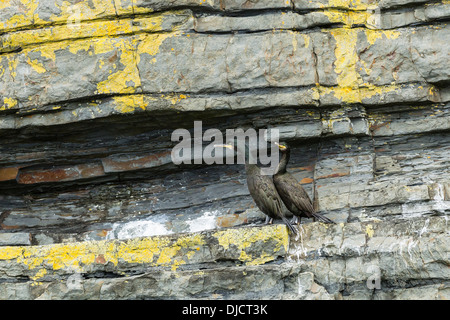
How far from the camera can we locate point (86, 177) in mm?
9805

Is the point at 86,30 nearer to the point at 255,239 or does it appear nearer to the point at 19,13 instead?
the point at 19,13

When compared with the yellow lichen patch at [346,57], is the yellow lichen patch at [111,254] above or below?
below

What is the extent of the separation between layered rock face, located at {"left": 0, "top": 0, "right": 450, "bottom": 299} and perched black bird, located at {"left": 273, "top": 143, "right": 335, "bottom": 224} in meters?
0.32

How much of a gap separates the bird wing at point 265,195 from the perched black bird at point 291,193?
106 millimetres

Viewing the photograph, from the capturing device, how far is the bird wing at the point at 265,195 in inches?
352

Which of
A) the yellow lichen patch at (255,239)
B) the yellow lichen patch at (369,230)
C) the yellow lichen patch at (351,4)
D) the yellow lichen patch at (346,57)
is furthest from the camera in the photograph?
the yellow lichen patch at (351,4)

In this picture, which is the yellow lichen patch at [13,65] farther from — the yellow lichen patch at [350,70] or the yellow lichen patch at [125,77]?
the yellow lichen patch at [350,70]

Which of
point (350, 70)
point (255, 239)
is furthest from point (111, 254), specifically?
point (350, 70)

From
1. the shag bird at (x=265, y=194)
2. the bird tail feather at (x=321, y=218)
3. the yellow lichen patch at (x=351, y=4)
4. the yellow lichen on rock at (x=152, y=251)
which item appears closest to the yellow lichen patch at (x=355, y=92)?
the yellow lichen patch at (x=351, y=4)

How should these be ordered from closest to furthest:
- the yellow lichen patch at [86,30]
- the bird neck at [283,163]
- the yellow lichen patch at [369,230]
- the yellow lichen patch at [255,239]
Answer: the yellow lichen patch at [255,239] → the yellow lichen patch at [369,230] → the bird neck at [283,163] → the yellow lichen patch at [86,30]

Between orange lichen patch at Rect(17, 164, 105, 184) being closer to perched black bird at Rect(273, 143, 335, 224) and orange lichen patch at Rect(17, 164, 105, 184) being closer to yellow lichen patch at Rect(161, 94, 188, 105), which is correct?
yellow lichen patch at Rect(161, 94, 188, 105)

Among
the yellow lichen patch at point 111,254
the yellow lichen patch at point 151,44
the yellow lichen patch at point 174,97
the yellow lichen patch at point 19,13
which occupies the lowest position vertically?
the yellow lichen patch at point 111,254

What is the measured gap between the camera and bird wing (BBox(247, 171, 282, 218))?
8930 millimetres

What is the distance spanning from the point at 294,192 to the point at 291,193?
4cm
